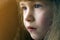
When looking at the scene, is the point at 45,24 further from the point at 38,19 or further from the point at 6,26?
the point at 6,26

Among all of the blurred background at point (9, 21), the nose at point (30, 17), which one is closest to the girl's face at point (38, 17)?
the nose at point (30, 17)

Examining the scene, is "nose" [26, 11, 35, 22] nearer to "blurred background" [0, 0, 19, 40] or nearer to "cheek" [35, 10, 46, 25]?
"cheek" [35, 10, 46, 25]

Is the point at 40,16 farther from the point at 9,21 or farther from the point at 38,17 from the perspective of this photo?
the point at 9,21

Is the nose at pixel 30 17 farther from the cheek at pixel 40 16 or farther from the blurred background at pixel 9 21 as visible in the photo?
the blurred background at pixel 9 21

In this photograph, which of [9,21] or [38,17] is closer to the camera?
[38,17]

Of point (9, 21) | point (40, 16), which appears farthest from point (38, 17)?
point (9, 21)

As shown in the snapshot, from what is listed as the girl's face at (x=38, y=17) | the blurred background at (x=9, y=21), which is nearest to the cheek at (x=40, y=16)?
the girl's face at (x=38, y=17)

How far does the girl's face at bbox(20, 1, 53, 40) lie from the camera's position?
28.5 inches

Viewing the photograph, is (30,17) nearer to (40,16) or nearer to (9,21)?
(40,16)

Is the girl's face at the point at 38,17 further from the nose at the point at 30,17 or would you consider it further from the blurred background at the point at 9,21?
the blurred background at the point at 9,21

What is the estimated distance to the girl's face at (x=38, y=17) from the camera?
72cm

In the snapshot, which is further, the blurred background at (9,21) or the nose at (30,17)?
the blurred background at (9,21)

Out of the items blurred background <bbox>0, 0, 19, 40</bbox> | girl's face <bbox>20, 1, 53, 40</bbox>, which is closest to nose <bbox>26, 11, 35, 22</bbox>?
girl's face <bbox>20, 1, 53, 40</bbox>

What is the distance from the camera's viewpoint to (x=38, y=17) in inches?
28.7
